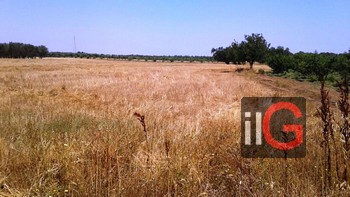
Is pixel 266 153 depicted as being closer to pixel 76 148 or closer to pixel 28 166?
pixel 76 148

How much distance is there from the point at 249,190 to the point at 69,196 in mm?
1879

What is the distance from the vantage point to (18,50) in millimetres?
135625

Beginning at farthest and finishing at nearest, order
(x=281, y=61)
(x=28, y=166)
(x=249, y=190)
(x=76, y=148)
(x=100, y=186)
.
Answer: (x=281, y=61)
(x=76, y=148)
(x=28, y=166)
(x=100, y=186)
(x=249, y=190)

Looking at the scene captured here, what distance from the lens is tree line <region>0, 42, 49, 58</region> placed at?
132500 millimetres

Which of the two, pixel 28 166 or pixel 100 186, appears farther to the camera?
pixel 28 166

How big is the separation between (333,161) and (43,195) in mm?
3489

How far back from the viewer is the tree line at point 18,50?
132 metres

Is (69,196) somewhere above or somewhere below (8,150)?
below

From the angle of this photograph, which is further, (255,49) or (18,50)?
(18,50)

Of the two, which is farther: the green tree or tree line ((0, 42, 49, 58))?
tree line ((0, 42, 49, 58))

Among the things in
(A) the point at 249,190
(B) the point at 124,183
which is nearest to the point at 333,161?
(A) the point at 249,190

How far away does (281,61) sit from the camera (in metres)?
63.1

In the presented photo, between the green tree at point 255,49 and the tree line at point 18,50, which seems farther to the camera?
the tree line at point 18,50

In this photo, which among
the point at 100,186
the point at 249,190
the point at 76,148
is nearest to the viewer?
the point at 249,190
